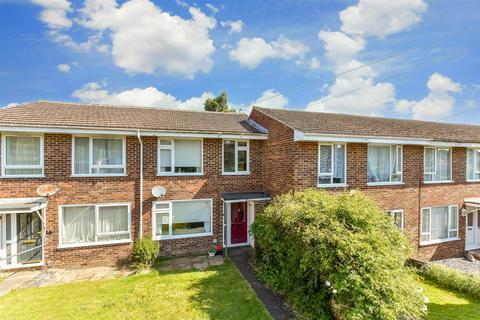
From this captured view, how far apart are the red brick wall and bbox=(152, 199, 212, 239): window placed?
27cm

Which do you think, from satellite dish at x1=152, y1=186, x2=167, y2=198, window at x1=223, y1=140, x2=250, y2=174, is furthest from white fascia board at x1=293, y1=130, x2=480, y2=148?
satellite dish at x1=152, y1=186, x2=167, y2=198

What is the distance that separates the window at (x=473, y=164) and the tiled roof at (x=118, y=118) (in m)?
12.2

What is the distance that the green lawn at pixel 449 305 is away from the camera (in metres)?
7.06

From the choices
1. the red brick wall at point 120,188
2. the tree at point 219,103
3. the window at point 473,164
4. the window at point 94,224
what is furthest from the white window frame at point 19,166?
the tree at point 219,103

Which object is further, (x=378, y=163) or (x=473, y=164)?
(x=473, y=164)

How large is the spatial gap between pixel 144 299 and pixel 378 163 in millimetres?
11315

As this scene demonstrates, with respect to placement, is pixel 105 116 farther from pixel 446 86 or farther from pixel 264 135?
pixel 446 86

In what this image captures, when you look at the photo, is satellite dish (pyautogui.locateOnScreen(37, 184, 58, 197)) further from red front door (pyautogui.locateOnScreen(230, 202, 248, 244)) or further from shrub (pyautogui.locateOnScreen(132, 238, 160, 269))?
red front door (pyautogui.locateOnScreen(230, 202, 248, 244))

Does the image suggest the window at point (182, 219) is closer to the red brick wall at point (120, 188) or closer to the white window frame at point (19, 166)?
the red brick wall at point (120, 188)

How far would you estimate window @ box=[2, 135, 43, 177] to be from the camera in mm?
9094

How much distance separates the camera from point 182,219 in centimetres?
1119

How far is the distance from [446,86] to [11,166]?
24.0 metres

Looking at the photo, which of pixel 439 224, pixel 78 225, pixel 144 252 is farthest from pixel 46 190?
pixel 439 224

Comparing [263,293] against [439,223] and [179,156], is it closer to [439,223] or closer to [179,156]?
[179,156]
